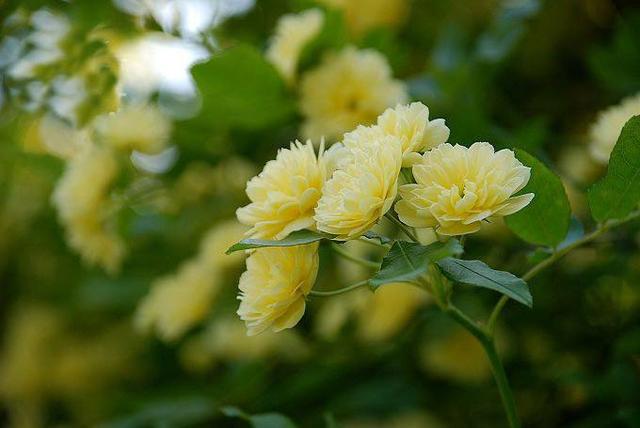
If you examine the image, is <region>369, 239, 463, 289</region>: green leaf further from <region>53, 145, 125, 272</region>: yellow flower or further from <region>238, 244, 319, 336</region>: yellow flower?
<region>53, 145, 125, 272</region>: yellow flower

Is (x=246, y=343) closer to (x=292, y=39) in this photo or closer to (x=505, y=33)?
(x=292, y=39)

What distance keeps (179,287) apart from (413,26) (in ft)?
2.14

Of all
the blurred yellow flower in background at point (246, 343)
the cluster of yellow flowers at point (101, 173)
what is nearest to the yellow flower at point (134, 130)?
the cluster of yellow flowers at point (101, 173)

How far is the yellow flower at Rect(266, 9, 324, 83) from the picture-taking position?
75 centimetres

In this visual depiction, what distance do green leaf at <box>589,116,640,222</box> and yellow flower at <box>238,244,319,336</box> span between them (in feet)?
0.64

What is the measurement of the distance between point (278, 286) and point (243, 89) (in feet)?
1.25

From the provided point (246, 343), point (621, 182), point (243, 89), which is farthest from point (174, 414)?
point (621, 182)

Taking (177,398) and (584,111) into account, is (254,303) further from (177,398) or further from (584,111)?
(584,111)

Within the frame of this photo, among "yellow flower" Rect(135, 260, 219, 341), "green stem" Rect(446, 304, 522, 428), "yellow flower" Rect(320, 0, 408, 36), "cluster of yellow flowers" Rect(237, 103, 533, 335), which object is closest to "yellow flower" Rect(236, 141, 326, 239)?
"cluster of yellow flowers" Rect(237, 103, 533, 335)

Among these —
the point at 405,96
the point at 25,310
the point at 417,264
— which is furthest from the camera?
the point at 25,310

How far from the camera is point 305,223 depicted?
1.43 feet

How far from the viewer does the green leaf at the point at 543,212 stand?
1.47 feet

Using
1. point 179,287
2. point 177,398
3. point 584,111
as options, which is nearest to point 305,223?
point 179,287

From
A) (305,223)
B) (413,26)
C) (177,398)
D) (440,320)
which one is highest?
(305,223)
